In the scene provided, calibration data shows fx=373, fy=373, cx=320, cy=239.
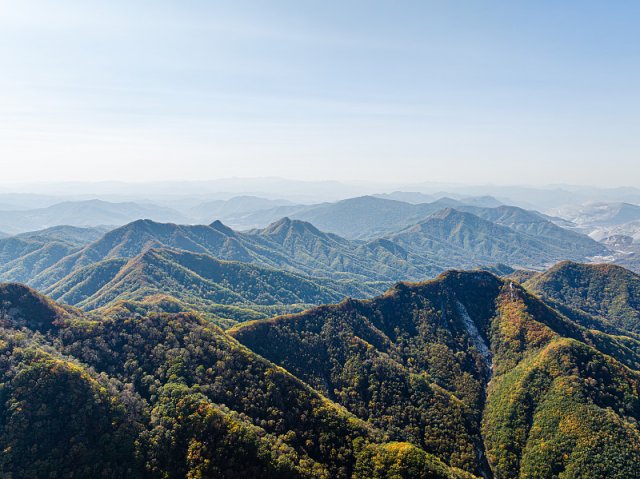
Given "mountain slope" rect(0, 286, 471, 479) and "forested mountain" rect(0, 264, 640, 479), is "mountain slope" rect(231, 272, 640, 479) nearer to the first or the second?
"forested mountain" rect(0, 264, 640, 479)

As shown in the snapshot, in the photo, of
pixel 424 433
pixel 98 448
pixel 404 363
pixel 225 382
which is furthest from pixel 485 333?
pixel 98 448

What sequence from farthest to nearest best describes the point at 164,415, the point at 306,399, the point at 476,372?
the point at 476,372, the point at 306,399, the point at 164,415

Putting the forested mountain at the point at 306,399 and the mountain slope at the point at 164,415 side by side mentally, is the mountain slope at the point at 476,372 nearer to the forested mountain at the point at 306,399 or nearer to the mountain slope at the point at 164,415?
the forested mountain at the point at 306,399

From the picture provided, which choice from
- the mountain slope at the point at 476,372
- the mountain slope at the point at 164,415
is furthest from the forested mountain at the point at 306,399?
the mountain slope at the point at 476,372

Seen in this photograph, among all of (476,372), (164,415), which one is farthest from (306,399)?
(476,372)

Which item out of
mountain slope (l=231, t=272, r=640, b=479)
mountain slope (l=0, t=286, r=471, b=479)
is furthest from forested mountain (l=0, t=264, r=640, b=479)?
mountain slope (l=231, t=272, r=640, b=479)

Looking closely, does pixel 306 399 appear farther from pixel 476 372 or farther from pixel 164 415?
pixel 476 372

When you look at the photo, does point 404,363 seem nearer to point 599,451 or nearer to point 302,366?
point 302,366

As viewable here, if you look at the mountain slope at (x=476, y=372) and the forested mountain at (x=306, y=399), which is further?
the mountain slope at (x=476, y=372)
